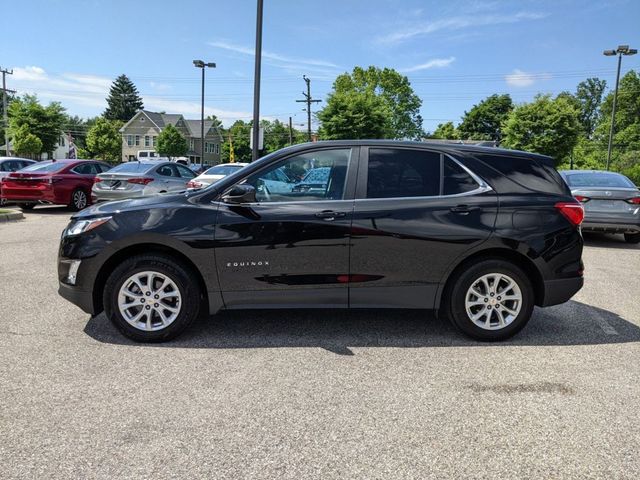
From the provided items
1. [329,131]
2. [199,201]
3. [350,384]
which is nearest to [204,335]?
[199,201]

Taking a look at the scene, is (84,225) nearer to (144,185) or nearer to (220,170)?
(144,185)

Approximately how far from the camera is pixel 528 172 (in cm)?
441

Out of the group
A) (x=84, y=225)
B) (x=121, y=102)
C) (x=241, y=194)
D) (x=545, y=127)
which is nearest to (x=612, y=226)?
(x=241, y=194)

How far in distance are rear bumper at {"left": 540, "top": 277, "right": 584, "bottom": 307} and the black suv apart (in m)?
0.01

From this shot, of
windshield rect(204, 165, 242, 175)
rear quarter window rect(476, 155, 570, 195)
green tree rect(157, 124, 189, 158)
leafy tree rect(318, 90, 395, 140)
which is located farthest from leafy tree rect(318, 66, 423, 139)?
rear quarter window rect(476, 155, 570, 195)

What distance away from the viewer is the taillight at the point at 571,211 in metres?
4.32

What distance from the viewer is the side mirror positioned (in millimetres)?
4055

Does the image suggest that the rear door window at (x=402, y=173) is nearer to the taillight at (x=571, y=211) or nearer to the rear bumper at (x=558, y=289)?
the taillight at (x=571, y=211)

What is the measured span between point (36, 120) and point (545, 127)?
5225 cm

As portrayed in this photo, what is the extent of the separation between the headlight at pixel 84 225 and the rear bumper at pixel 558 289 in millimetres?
3829

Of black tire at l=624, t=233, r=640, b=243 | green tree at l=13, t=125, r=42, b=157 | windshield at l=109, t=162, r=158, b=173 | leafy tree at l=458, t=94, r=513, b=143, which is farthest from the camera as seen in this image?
leafy tree at l=458, t=94, r=513, b=143

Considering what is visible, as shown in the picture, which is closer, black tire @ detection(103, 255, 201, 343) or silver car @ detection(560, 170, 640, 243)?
black tire @ detection(103, 255, 201, 343)

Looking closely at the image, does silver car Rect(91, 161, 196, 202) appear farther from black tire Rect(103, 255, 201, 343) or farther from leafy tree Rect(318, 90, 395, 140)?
leafy tree Rect(318, 90, 395, 140)

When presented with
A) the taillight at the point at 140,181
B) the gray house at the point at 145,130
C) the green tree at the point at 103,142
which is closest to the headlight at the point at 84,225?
the taillight at the point at 140,181
